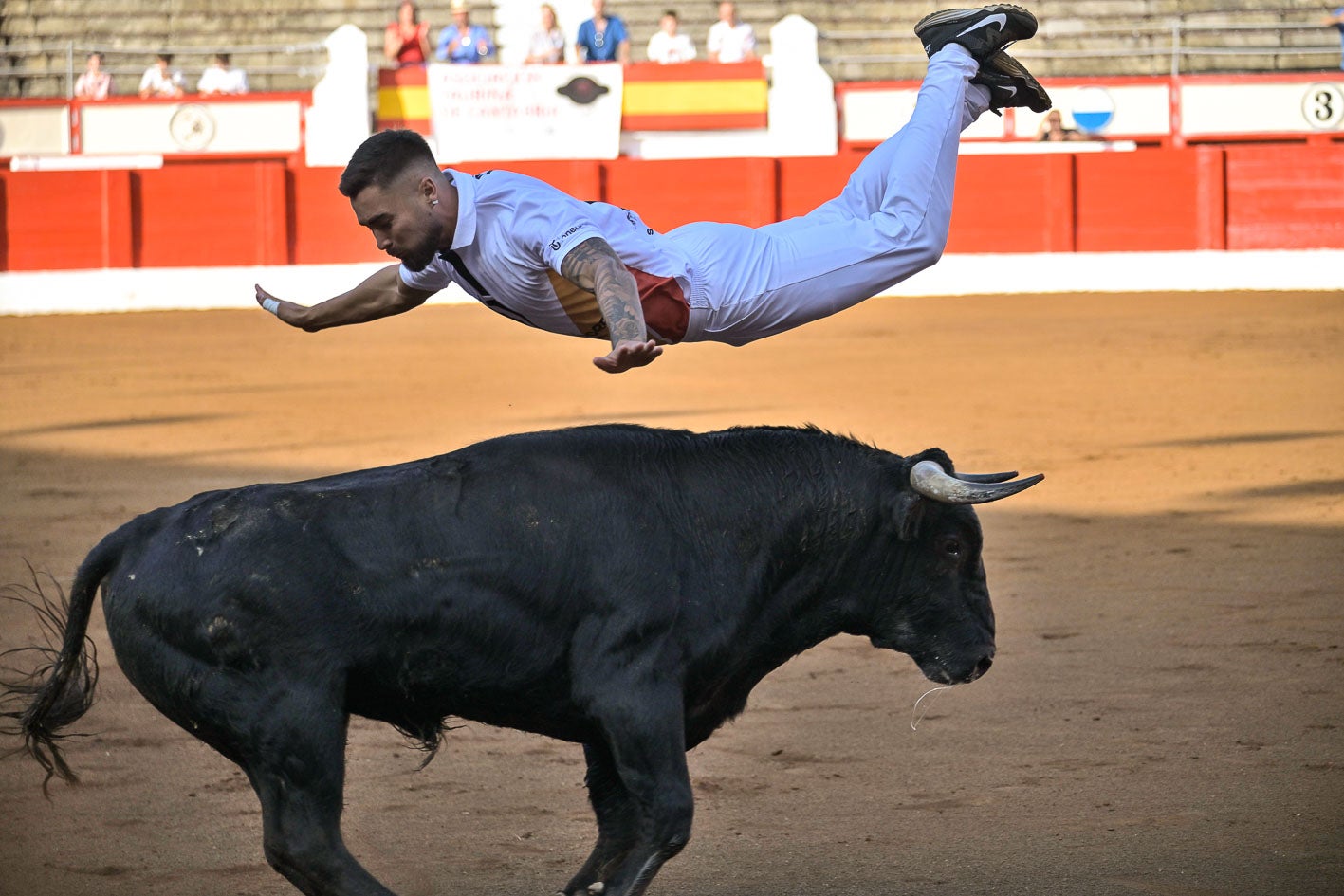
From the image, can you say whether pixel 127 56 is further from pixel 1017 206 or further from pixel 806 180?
pixel 1017 206

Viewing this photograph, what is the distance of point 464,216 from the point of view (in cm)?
323

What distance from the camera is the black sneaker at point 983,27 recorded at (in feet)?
12.5

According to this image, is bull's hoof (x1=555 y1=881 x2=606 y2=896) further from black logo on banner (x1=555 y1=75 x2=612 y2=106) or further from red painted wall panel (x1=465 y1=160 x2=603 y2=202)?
black logo on banner (x1=555 y1=75 x2=612 y2=106)

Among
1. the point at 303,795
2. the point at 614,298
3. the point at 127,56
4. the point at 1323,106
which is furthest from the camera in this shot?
the point at 127,56

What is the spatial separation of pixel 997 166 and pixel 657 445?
14096mm

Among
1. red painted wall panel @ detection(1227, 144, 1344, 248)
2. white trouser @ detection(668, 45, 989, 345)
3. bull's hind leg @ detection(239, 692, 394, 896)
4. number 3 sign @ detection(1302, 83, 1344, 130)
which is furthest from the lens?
number 3 sign @ detection(1302, 83, 1344, 130)

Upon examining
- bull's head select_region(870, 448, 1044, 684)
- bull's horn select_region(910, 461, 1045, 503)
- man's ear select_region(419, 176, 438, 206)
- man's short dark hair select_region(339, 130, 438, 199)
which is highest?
man's short dark hair select_region(339, 130, 438, 199)

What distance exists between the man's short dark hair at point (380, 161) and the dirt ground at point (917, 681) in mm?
1362

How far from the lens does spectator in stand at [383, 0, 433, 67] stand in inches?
701

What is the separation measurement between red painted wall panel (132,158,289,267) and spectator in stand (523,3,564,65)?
273 centimetres

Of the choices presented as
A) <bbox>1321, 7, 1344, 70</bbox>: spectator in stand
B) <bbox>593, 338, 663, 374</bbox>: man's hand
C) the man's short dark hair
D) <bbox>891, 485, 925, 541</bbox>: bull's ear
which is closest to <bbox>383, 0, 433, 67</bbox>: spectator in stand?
<bbox>1321, 7, 1344, 70</bbox>: spectator in stand

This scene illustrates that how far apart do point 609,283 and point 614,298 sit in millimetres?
45

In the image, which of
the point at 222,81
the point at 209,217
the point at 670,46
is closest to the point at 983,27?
the point at 209,217

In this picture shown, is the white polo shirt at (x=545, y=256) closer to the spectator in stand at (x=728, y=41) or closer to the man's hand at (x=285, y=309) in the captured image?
the man's hand at (x=285, y=309)
